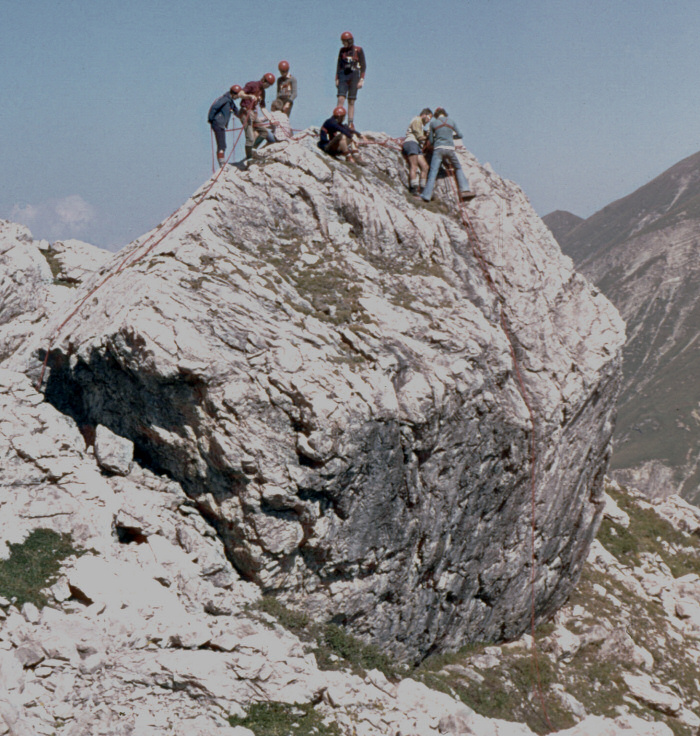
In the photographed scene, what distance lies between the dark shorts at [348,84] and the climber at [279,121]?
7.35 feet

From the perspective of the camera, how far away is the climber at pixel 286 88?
22812mm

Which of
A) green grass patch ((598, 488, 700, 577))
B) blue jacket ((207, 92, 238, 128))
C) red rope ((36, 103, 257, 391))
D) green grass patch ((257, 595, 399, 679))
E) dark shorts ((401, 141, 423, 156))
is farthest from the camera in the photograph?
green grass patch ((598, 488, 700, 577))

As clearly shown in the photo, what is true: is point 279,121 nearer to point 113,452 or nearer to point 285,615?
point 113,452

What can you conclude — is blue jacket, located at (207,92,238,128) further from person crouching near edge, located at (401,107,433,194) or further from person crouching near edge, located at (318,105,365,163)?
person crouching near edge, located at (401,107,433,194)

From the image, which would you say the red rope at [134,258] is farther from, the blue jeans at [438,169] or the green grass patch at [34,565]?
the blue jeans at [438,169]

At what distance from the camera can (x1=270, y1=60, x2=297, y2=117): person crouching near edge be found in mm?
22812

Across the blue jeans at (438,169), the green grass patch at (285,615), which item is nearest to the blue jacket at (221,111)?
the blue jeans at (438,169)

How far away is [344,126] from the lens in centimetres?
2123

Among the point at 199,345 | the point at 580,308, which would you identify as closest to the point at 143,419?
the point at 199,345

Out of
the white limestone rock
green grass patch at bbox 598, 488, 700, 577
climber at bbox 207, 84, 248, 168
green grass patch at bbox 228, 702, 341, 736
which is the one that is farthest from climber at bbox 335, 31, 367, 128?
→ green grass patch at bbox 598, 488, 700, 577

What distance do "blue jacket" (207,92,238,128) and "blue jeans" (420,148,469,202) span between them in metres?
6.96

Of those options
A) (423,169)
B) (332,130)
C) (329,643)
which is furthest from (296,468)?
(423,169)

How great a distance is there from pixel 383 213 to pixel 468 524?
384 inches

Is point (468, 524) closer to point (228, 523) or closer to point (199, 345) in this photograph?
point (228, 523)
